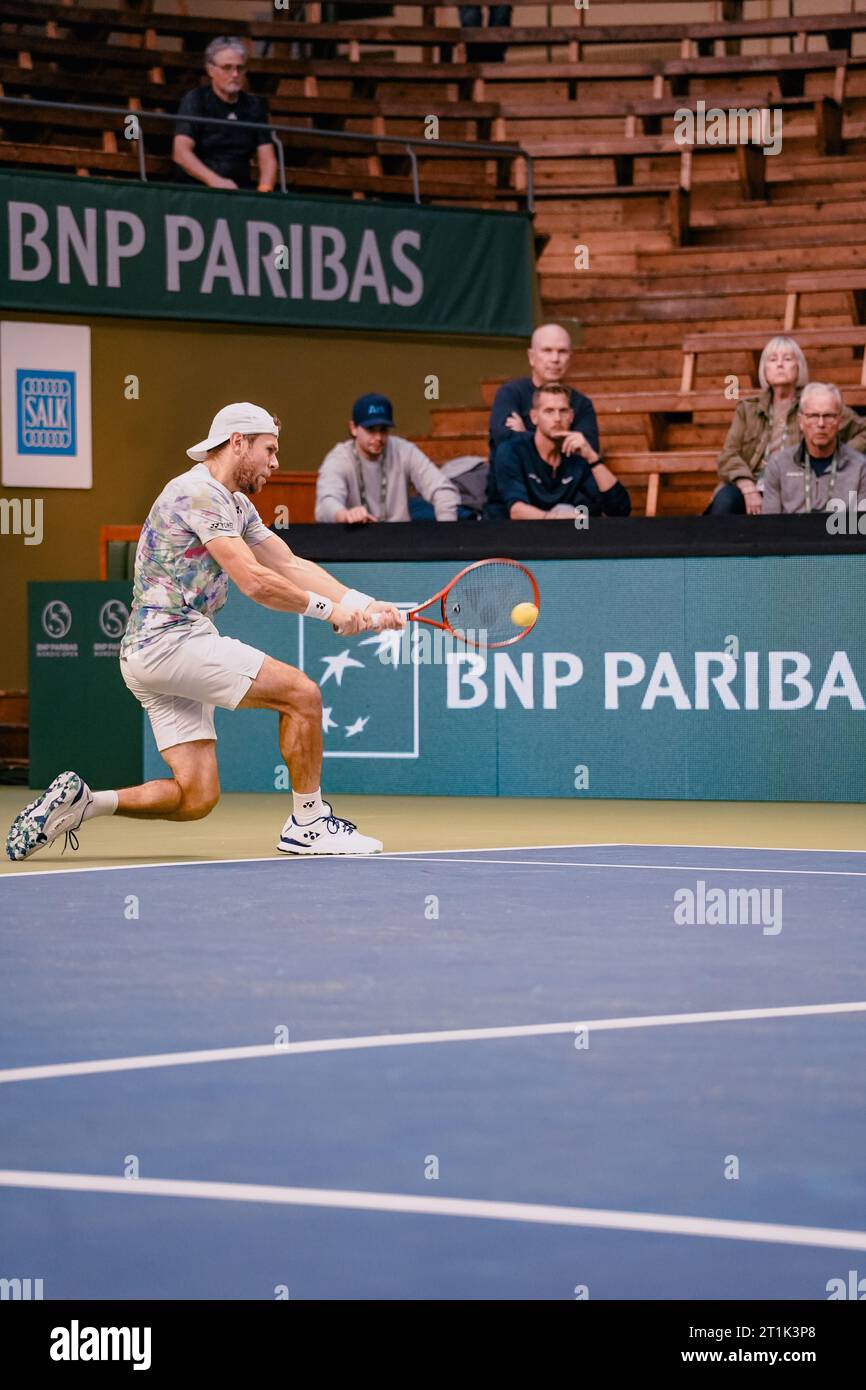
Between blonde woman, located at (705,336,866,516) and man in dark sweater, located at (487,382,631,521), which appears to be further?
man in dark sweater, located at (487,382,631,521)

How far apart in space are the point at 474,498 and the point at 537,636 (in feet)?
6.58

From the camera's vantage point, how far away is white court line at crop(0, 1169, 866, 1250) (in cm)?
315

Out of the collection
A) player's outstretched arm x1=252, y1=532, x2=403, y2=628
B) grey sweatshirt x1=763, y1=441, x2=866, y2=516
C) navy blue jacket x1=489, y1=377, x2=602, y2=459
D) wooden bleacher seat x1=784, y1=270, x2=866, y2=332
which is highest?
wooden bleacher seat x1=784, y1=270, x2=866, y2=332

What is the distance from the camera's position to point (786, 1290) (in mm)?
2883

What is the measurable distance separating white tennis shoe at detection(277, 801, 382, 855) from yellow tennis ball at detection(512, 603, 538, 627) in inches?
41.9

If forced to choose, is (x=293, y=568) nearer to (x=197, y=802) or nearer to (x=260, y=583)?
(x=260, y=583)

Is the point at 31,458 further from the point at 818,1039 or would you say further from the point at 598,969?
the point at 818,1039

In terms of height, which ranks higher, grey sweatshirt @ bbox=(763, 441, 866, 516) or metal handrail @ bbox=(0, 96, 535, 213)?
metal handrail @ bbox=(0, 96, 535, 213)

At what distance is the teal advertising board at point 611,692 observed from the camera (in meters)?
11.3

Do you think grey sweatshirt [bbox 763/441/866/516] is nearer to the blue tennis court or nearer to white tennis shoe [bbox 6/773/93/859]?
white tennis shoe [bbox 6/773/93/859]

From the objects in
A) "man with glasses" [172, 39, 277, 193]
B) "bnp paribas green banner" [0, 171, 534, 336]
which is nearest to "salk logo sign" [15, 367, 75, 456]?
"bnp paribas green banner" [0, 171, 534, 336]

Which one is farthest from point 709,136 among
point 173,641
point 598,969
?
point 598,969

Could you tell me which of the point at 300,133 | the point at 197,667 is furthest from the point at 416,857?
the point at 300,133

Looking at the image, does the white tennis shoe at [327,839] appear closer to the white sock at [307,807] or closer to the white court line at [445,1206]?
the white sock at [307,807]
